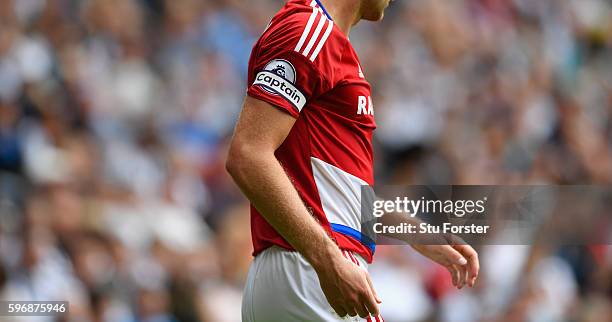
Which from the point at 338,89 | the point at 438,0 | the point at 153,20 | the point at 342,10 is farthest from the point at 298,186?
the point at 438,0

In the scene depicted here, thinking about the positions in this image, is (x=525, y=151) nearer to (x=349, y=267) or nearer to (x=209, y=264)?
(x=209, y=264)

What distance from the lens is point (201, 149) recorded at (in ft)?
28.7

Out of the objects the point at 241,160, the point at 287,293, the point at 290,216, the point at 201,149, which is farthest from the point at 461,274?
the point at 201,149

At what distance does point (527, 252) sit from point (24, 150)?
12.8ft

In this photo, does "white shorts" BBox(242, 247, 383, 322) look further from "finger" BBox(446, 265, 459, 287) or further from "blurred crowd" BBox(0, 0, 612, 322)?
"blurred crowd" BBox(0, 0, 612, 322)

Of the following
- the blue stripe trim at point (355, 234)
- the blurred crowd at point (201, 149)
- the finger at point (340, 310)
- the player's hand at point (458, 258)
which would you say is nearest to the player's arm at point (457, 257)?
the player's hand at point (458, 258)

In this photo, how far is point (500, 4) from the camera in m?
12.4

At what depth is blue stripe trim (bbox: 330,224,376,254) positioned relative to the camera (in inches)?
125

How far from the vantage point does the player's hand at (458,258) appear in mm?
3713

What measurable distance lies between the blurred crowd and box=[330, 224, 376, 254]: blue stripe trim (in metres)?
3.68

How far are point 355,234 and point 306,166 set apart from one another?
278 millimetres

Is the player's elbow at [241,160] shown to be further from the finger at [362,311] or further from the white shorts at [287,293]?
the finger at [362,311]
